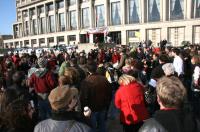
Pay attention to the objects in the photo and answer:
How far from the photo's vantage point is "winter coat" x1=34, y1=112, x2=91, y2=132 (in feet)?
10.4

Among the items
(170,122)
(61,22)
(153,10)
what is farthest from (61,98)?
(61,22)

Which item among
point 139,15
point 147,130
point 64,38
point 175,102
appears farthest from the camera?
point 64,38

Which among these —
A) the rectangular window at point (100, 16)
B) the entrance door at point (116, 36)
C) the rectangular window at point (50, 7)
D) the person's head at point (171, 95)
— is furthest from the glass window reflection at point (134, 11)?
the person's head at point (171, 95)

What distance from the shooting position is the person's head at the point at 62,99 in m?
3.30

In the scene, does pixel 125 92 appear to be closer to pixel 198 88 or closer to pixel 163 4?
pixel 198 88

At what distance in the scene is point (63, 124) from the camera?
125 inches

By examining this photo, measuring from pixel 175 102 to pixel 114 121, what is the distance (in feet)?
19.2

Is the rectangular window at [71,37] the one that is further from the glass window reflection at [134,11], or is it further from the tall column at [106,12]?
the glass window reflection at [134,11]

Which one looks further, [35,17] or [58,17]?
[35,17]

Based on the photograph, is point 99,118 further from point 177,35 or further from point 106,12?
point 106,12

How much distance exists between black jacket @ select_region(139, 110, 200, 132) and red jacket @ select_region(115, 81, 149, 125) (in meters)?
2.33

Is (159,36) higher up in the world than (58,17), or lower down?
lower down

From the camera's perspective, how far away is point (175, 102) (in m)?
3.18

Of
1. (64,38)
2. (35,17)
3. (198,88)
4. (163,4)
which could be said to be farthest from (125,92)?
(35,17)
